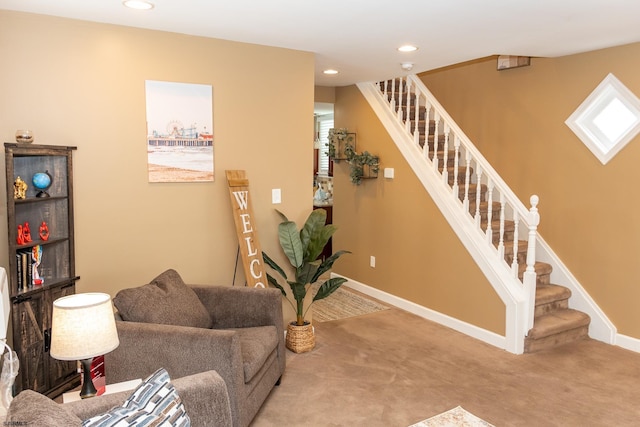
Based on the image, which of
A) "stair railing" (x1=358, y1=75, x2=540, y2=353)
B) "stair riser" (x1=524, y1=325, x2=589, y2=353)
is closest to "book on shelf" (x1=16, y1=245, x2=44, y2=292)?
"stair railing" (x1=358, y1=75, x2=540, y2=353)

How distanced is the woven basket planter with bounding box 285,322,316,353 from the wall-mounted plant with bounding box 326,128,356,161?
2358 mm

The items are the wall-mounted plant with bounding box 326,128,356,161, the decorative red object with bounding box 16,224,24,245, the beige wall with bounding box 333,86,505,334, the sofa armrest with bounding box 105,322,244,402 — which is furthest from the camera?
the wall-mounted plant with bounding box 326,128,356,161

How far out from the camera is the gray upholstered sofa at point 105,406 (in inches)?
52.9

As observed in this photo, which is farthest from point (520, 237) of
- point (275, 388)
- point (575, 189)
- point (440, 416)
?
point (275, 388)

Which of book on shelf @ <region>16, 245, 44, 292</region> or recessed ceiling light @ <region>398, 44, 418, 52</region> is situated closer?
book on shelf @ <region>16, 245, 44, 292</region>

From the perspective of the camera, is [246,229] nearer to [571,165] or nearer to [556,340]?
[556,340]

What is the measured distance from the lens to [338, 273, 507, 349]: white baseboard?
4203 mm

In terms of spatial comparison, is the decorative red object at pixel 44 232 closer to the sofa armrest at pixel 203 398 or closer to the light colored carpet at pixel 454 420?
the sofa armrest at pixel 203 398

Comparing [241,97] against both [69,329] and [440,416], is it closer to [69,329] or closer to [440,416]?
[69,329]

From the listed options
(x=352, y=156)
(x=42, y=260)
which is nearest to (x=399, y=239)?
(x=352, y=156)

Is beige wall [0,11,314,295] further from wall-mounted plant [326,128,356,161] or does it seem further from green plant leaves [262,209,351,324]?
wall-mounted plant [326,128,356,161]

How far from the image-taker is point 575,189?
4426 mm

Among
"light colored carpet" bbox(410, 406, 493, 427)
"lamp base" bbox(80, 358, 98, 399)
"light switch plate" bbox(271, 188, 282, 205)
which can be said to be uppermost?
"light switch plate" bbox(271, 188, 282, 205)

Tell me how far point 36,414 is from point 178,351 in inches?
48.5
